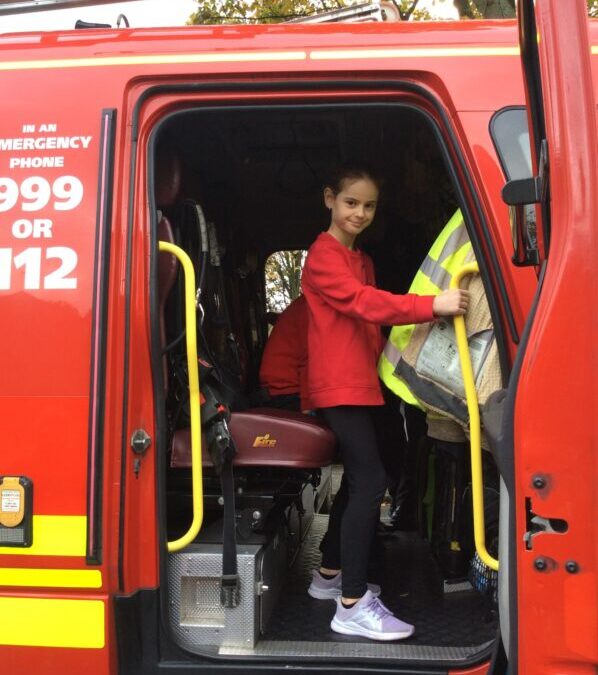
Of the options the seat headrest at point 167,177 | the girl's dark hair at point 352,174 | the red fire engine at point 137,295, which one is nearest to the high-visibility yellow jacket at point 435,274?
the red fire engine at point 137,295

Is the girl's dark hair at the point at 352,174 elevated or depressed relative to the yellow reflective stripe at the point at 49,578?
elevated

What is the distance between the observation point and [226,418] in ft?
7.25

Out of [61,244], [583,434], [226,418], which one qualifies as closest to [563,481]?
[583,434]

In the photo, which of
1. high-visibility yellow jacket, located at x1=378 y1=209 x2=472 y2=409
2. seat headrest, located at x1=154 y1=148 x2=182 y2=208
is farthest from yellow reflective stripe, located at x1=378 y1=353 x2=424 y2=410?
seat headrest, located at x1=154 y1=148 x2=182 y2=208

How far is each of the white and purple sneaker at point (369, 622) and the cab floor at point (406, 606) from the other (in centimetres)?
3

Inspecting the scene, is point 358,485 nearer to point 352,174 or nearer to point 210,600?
point 210,600

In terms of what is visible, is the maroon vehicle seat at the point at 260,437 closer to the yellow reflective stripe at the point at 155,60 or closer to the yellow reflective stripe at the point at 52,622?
the yellow reflective stripe at the point at 155,60

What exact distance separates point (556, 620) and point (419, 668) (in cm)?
73

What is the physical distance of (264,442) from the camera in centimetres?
237

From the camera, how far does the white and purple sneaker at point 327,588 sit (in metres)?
2.60

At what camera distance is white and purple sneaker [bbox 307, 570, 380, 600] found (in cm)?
260

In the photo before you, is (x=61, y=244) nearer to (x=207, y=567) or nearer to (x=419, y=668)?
(x=207, y=567)

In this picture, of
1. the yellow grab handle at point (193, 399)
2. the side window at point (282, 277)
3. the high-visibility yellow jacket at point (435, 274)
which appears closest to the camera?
the yellow grab handle at point (193, 399)

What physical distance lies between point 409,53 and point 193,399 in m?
1.19
